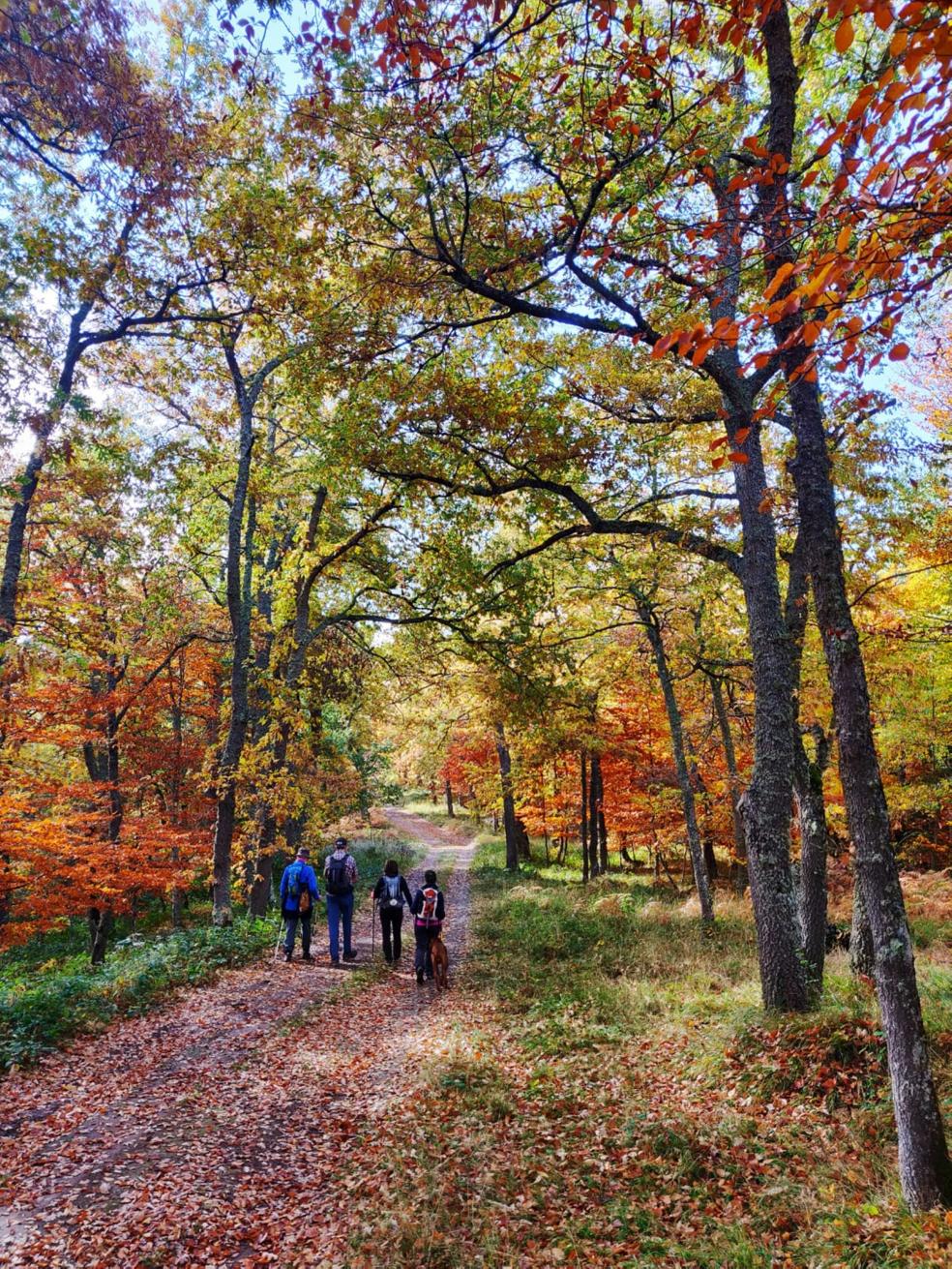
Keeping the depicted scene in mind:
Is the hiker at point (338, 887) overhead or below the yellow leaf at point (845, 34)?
below

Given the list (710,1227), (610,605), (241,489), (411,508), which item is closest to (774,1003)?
(710,1227)

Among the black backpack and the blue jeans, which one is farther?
the blue jeans

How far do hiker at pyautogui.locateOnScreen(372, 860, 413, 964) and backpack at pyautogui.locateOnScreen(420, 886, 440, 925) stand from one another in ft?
3.77

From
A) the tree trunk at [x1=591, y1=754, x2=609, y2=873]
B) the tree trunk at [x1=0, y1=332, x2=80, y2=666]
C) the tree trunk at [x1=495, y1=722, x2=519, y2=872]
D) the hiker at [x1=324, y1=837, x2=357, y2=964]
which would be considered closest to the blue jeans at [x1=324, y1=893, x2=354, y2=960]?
the hiker at [x1=324, y1=837, x2=357, y2=964]

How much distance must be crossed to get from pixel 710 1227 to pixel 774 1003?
3413mm

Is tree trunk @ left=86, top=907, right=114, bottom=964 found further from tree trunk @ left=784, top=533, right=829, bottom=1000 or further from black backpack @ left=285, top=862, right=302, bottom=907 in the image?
tree trunk @ left=784, top=533, right=829, bottom=1000

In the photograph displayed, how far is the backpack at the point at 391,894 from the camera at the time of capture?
12.6m

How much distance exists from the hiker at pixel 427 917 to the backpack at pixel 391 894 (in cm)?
100

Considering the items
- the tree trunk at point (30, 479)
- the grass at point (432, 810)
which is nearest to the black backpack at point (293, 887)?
the tree trunk at point (30, 479)

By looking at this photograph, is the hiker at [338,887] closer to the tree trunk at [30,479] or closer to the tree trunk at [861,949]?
the tree trunk at [30,479]

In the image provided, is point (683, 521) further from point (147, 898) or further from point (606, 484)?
point (147, 898)

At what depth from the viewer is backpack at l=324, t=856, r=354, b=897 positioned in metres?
12.4

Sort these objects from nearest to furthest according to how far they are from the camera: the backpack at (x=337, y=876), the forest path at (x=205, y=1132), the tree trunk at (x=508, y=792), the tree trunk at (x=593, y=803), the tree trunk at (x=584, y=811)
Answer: the forest path at (x=205, y=1132)
the backpack at (x=337, y=876)
the tree trunk at (x=584, y=811)
the tree trunk at (x=593, y=803)
the tree trunk at (x=508, y=792)

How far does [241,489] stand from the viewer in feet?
46.1
